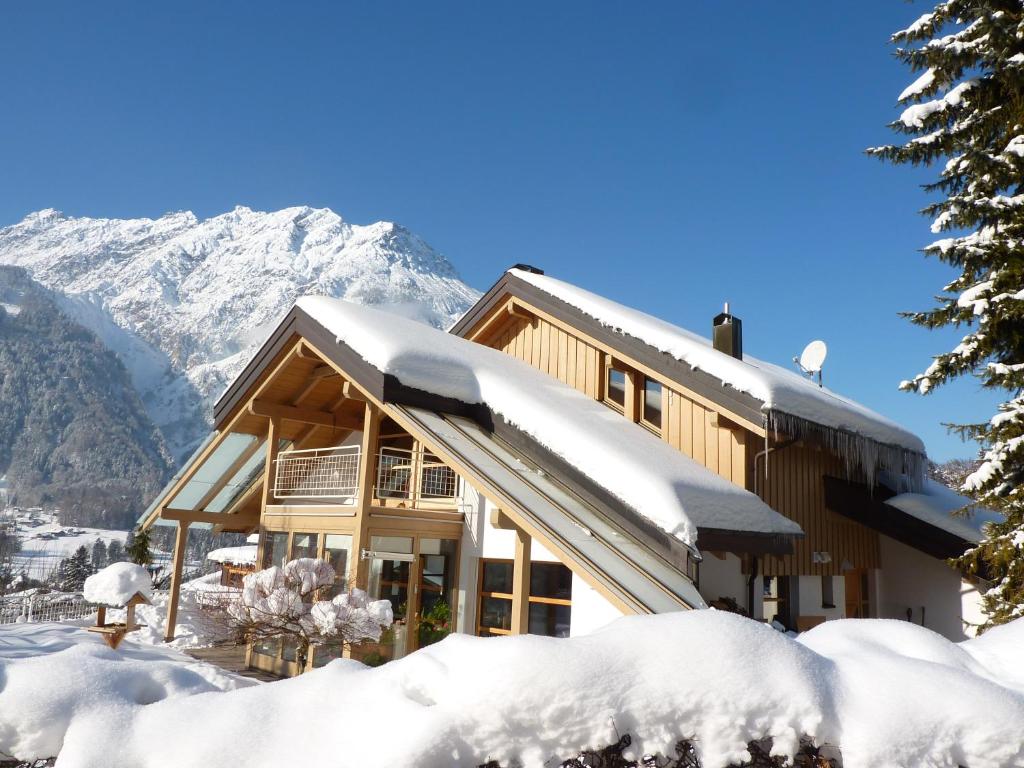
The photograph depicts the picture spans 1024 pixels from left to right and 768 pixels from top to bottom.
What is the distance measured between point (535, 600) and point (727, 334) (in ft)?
16.8

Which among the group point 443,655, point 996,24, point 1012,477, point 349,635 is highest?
point 996,24

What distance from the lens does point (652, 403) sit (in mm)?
11359

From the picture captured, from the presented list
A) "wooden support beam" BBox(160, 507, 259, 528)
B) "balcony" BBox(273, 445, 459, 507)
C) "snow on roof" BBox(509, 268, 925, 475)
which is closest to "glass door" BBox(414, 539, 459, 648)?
"balcony" BBox(273, 445, 459, 507)

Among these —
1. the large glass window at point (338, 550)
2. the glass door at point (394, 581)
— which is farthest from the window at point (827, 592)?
the large glass window at point (338, 550)

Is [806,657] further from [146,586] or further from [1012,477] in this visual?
[146,586]

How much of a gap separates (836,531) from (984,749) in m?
9.51

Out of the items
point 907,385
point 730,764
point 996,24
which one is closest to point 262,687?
point 730,764

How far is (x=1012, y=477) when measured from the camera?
8172 millimetres

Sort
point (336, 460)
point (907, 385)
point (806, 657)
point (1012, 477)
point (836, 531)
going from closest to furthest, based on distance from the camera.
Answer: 1. point (806, 657)
2. point (1012, 477)
3. point (907, 385)
4. point (836, 531)
5. point (336, 460)

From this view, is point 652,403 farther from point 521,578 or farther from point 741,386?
point 521,578

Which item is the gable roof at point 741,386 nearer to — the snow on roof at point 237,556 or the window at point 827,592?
the window at point 827,592

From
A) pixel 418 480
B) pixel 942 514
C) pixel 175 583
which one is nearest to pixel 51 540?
pixel 175 583

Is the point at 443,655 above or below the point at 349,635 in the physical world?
above

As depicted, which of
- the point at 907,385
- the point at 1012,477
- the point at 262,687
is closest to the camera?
the point at 262,687
